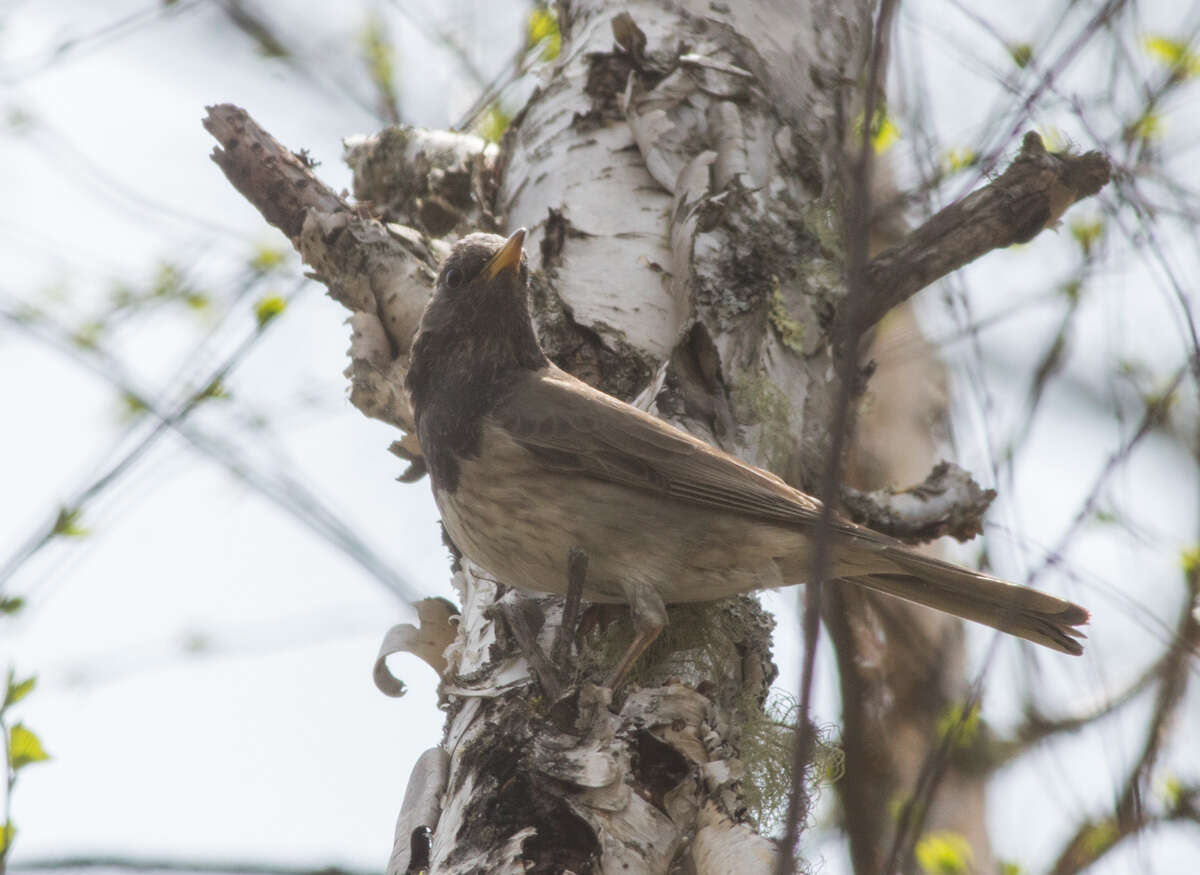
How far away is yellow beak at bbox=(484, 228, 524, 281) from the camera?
11.7ft

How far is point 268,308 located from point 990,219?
8.70ft

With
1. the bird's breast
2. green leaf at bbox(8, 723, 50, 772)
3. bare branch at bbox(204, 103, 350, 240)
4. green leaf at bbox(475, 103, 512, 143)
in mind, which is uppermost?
green leaf at bbox(475, 103, 512, 143)

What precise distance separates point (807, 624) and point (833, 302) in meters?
2.68

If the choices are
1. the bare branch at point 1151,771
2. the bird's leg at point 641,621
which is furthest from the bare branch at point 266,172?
the bare branch at point 1151,771

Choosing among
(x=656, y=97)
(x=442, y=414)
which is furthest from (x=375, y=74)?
(x=442, y=414)

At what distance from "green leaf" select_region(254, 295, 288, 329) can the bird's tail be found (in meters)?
2.40

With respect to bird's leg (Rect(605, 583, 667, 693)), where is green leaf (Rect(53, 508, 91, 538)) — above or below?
below

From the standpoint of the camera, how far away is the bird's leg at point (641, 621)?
2932 mm

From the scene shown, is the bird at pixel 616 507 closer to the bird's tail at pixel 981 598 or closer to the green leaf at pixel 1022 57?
the bird's tail at pixel 981 598

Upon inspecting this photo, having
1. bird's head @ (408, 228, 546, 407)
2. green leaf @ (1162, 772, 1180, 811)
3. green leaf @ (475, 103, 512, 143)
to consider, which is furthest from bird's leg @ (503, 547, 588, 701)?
green leaf @ (475, 103, 512, 143)

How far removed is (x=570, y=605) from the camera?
115 inches

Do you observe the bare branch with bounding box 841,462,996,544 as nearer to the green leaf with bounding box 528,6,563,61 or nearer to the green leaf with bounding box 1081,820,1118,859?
the green leaf with bounding box 1081,820,1118,859

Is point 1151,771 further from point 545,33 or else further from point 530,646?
point 545,33

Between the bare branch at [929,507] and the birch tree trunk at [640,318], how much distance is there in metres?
0.19
